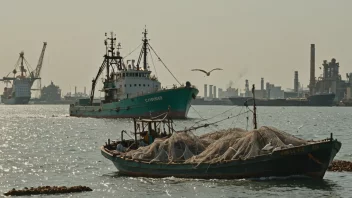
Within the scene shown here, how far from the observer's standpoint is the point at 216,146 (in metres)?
34.7

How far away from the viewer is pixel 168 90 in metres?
101

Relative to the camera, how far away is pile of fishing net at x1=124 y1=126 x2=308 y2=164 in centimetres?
3350

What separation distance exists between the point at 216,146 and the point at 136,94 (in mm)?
72822

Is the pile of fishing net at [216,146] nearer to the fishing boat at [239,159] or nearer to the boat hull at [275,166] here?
the fishing boat at [239,159]

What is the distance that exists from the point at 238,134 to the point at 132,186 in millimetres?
6191

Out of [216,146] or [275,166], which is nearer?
[275,166]

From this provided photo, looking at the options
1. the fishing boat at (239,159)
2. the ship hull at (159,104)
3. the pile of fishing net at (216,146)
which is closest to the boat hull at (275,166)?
the fishing boat at (239,159)

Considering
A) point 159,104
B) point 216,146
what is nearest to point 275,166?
point 216,146

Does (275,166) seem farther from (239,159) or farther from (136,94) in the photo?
(136,94)

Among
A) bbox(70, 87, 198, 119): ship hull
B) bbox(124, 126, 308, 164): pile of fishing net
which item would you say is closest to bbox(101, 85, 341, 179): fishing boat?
bbox(124, 126, 308, 164): pile of fishing net

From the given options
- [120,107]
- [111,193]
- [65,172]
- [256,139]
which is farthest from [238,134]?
[120,107]

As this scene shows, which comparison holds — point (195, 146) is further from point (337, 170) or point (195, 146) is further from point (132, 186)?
point (337, 170)

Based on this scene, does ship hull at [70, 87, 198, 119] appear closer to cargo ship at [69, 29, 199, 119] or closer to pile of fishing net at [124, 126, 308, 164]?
cargo ship at [69, 29, 199, 119]

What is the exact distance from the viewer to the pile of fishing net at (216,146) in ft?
110
